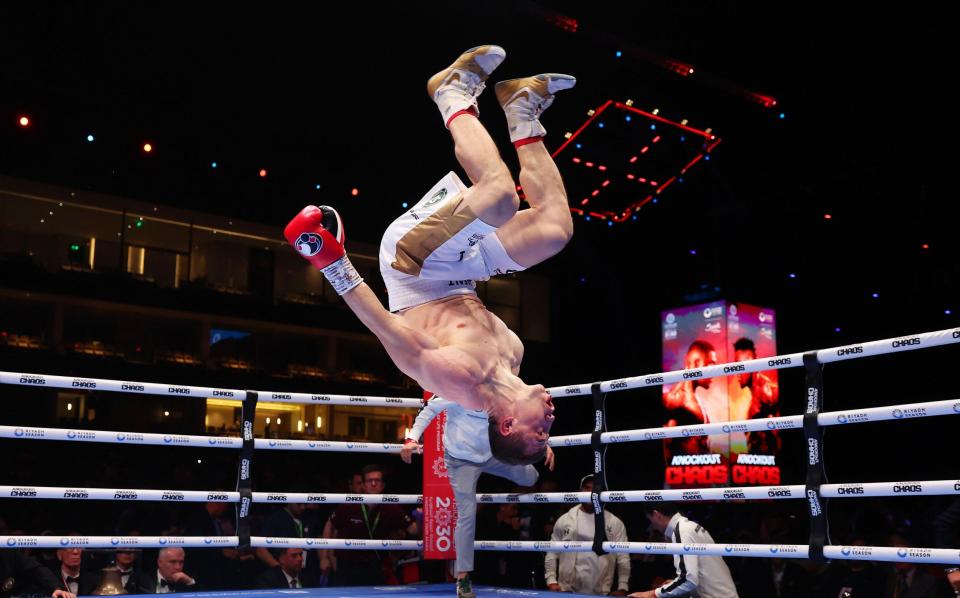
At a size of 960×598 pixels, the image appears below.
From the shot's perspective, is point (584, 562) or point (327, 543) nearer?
point (327, 543)

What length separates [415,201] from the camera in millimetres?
13680

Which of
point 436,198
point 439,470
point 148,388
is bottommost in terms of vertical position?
point 439,470

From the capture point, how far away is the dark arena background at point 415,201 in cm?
930

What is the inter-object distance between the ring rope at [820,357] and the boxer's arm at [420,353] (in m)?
1.05

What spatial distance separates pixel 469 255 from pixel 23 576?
119 inches

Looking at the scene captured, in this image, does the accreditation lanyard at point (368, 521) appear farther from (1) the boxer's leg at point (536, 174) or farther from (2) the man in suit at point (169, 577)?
(1) the boxer's leg at point (536, 174)

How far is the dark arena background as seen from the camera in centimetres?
930

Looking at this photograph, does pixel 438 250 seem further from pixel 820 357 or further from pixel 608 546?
pixel 608 546

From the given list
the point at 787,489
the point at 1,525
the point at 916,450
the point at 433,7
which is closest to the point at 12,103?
the point at 433,7

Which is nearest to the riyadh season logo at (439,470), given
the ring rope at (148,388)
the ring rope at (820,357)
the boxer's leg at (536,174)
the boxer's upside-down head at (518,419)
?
the ring rope at (148,388)

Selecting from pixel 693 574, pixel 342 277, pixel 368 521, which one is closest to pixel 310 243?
pixel 342 277

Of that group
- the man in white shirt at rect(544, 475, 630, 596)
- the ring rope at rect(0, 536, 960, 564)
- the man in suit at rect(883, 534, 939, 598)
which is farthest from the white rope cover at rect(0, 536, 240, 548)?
the man in suit at rect(883, 534, 939, 598)

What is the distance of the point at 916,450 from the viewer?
14031 mm

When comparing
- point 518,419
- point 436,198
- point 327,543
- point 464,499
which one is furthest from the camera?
point 327,543
